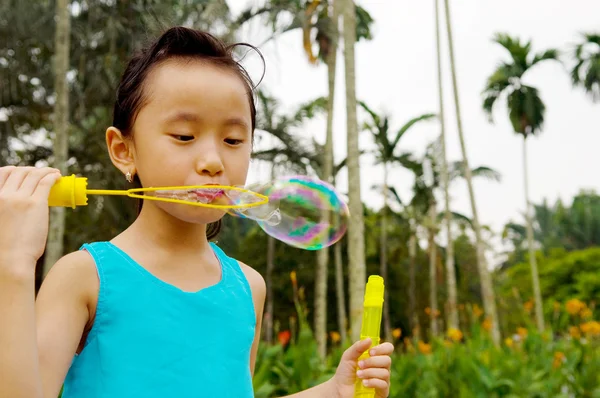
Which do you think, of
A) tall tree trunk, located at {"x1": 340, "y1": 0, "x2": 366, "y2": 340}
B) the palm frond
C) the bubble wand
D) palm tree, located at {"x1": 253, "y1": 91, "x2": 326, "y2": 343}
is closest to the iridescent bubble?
the bubble wand

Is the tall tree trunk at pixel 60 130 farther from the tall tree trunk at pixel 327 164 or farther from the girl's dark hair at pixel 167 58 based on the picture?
the girl's dark hair at pixel 167 58

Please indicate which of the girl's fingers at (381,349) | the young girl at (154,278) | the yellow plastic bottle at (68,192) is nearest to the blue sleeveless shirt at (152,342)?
the young girl at (154,278)

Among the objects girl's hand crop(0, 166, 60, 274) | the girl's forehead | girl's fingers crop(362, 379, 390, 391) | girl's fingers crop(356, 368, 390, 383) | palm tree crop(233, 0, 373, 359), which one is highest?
palm tree crop(233, 0, 373, 359)

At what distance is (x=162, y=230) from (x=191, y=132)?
0.20 meters

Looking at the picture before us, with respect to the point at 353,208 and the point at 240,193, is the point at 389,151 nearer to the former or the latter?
the point at 353,208

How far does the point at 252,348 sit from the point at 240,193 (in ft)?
1.26

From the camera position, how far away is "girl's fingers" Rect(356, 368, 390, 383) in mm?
1356

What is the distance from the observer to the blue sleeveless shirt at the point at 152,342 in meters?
1.21

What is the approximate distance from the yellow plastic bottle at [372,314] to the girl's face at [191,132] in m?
0.30

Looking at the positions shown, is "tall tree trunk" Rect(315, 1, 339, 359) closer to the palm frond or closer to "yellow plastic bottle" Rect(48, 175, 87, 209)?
the palm frond

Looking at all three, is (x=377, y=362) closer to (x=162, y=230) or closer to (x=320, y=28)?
(x=162, y=230)

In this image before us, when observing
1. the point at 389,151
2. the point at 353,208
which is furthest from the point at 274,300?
the point at 353,208

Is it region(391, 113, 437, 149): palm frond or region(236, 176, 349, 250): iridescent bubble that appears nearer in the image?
region(236, 176, 349, 250): iridescent bubble

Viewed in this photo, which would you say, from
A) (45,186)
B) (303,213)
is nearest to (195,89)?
(45,186)
